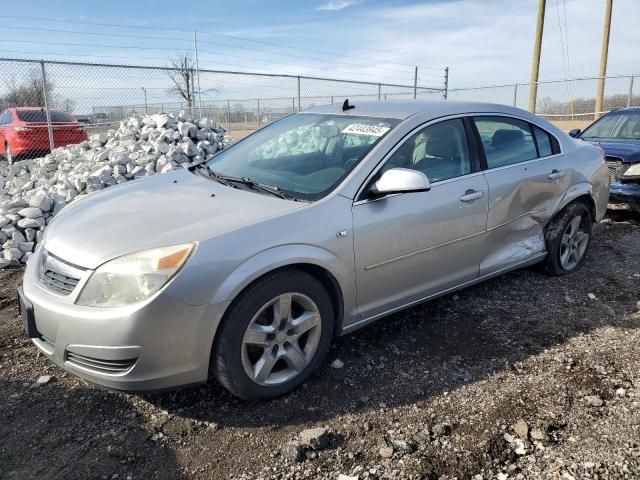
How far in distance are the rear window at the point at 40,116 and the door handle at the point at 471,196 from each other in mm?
9559

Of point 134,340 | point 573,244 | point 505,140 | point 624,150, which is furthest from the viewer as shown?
point 624,150

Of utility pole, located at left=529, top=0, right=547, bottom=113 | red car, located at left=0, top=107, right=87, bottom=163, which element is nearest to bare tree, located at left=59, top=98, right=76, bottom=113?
red car, located at left=0, top=107, right=87, bottom=163

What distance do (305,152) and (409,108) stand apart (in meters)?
0.83

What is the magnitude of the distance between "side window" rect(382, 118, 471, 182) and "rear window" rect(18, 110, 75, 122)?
9314 mm

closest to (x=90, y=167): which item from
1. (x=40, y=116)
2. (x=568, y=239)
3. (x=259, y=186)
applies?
(x=40, y=116)

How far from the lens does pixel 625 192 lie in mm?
6660

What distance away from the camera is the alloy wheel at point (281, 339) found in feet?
9.15

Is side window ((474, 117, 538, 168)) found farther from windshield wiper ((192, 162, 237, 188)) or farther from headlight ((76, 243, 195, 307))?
headlight ((76, 243, 195, 307))

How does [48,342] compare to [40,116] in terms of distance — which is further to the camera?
[40,116]

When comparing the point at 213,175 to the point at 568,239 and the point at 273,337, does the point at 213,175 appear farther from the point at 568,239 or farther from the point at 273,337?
the point at 568,239

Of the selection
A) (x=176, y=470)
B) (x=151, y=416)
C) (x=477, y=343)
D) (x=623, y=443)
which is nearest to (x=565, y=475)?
(x=623, y=443)

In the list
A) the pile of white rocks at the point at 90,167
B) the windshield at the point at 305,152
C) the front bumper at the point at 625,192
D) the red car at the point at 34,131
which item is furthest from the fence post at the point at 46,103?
the front bumper at the point at 625,192

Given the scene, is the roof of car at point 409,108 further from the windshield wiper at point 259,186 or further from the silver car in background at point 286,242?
the windshield wiper at point 259,186

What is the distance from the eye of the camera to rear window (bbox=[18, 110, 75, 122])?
10.6 metres
